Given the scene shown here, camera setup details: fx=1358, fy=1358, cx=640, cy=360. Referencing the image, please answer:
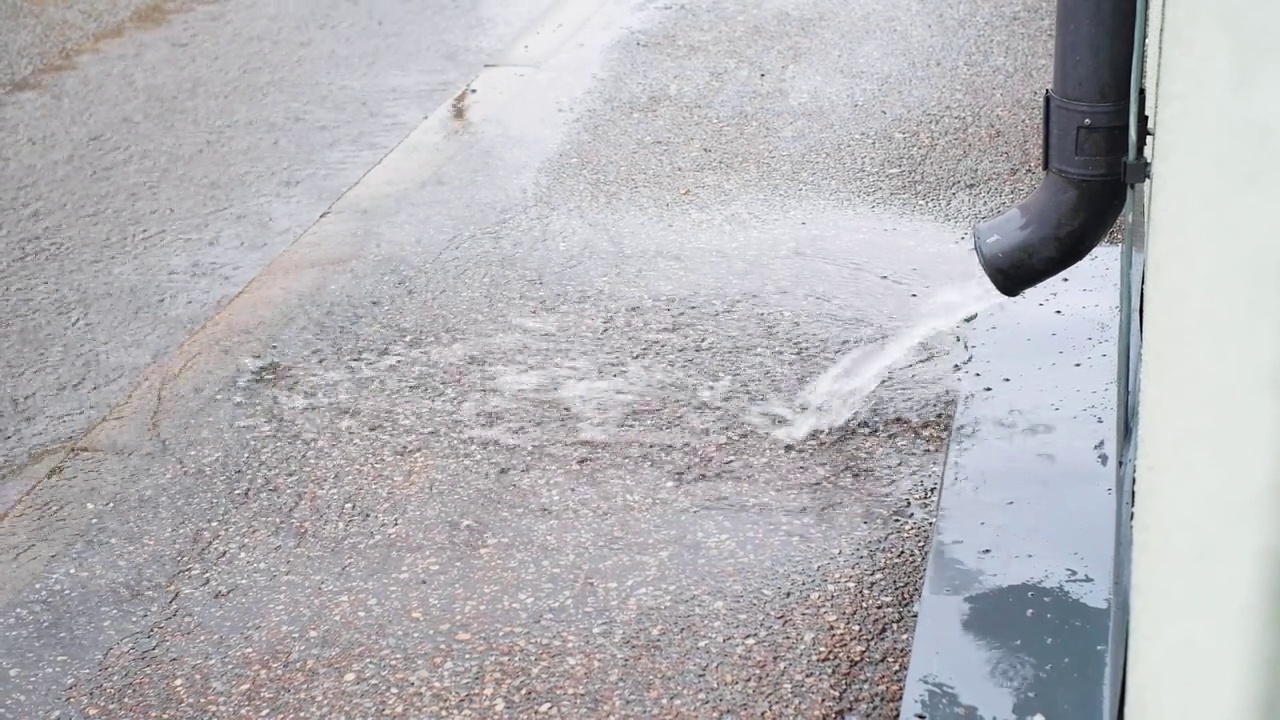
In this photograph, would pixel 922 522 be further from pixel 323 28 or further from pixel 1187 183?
pixel 323 28

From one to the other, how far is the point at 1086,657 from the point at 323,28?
6.06 m

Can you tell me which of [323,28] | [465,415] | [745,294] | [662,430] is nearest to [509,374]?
[465,415]

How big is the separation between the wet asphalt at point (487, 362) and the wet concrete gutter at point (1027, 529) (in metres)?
0.12

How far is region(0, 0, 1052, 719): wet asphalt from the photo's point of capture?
114 inches

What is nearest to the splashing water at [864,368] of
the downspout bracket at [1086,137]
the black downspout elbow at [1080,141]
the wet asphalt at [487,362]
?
the wet asphalt at [487,362]

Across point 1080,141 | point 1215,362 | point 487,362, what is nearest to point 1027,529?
point 1080,141

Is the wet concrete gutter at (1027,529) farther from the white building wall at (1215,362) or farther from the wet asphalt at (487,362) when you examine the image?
the white building wall at (1215,362)

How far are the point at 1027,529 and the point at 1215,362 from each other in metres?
1.56

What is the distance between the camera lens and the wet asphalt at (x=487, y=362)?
2895mm

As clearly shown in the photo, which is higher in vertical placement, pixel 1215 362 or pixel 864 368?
pixel 1215 362

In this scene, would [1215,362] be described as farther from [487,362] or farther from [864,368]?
[487,362]

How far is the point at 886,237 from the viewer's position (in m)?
4.70

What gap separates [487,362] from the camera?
13.3 feet

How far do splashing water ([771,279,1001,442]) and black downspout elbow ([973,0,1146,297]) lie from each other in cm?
143
